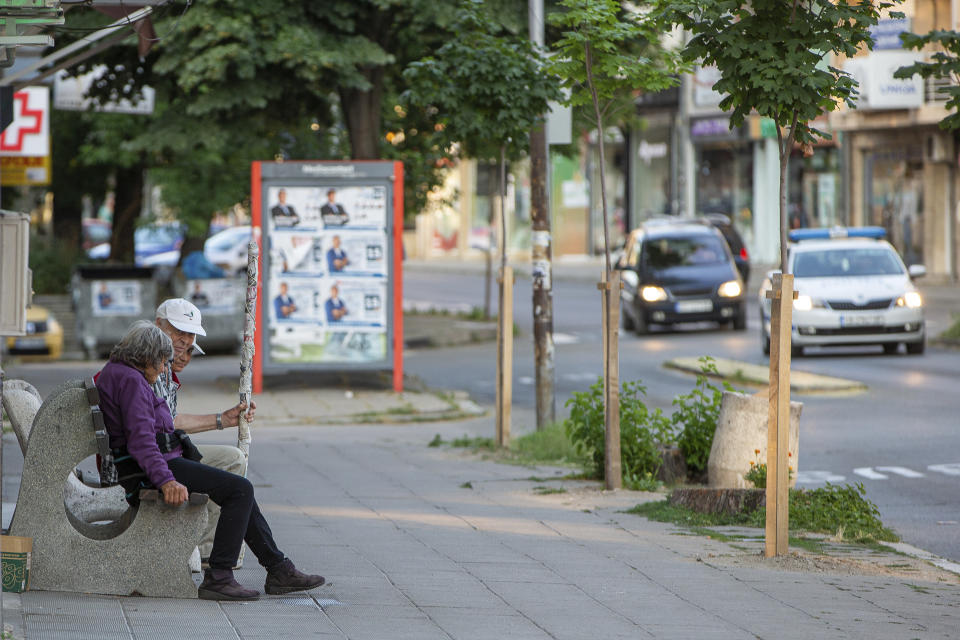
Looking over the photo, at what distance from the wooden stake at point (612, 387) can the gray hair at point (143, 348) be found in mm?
4308

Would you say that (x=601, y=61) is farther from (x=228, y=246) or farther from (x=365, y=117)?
(x=228, y=246)

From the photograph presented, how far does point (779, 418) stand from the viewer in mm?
7840

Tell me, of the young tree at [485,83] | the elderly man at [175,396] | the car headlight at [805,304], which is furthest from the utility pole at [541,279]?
the car headlight at [805,304]

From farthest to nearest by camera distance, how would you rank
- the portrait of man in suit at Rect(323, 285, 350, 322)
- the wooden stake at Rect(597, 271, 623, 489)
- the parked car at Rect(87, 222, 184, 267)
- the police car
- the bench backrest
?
1. the parked car at Rect(87, 222, 184, 267)
2. the police car
3. the portrait of man in suit at Rect(323, 285, 350, 322)
4. the wooden stake at Rect(597, 271, 623, 489)
5. the bench backrest

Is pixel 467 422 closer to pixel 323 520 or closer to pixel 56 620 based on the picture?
pixel 323 520

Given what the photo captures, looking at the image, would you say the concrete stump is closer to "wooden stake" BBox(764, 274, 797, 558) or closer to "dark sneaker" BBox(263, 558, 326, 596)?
"wooden stake" BBox(764, 274, 797, 558)

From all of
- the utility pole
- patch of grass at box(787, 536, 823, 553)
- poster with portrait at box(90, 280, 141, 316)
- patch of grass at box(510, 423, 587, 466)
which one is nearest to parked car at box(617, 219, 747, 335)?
poster with portrait at box(90, 280, 141, 316)

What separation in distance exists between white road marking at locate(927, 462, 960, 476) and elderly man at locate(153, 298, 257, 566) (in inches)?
258

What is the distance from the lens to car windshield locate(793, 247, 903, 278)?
2238cm

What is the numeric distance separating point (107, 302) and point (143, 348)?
63.9 feet

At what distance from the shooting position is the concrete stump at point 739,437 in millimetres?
10180

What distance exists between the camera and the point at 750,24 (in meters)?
8.10

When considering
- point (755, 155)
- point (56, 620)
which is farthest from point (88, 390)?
point (755, 155)

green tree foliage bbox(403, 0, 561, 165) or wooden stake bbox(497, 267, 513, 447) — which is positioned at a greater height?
green tree foliage bbox(403, 0, 561, 165)
